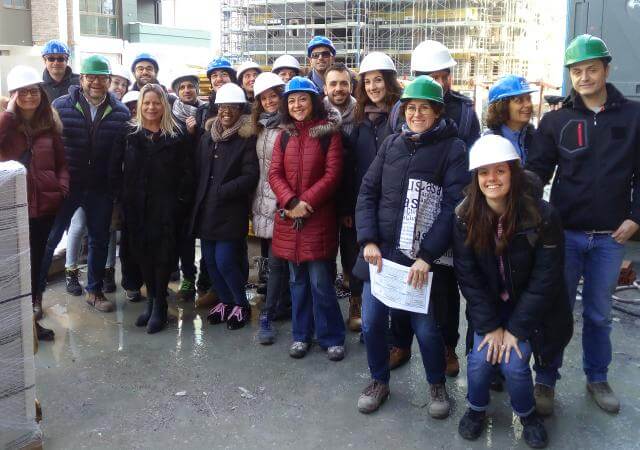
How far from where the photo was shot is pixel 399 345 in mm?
4148

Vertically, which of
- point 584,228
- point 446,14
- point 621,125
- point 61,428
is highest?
point 446,14

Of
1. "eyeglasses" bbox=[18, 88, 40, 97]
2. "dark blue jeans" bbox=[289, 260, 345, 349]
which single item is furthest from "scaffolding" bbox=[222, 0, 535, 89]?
"eyeglasses" bbox=[18, 88, 40, 97]

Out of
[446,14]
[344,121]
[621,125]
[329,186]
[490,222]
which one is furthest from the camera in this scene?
[446,14]

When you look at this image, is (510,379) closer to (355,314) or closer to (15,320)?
(355,314)

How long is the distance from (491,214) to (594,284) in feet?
3.15

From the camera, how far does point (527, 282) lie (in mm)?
3096

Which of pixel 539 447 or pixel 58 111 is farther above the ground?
pixel 58 111

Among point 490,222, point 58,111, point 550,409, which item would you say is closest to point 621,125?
point 490,222

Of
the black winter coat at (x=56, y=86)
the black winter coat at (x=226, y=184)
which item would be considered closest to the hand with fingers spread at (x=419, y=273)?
the black winter coat at (x=226, y=184)

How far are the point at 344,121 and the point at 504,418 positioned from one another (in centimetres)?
245

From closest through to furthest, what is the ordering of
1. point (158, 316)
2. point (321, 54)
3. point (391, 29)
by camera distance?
point (158, 316) < point (321, 54) < point (391, 29)

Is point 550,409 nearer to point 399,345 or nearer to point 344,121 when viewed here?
point 399,345

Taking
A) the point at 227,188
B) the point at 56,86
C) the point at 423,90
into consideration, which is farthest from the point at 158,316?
the point at 423,90

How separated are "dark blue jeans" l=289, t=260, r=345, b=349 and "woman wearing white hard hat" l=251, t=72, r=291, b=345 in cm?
23
